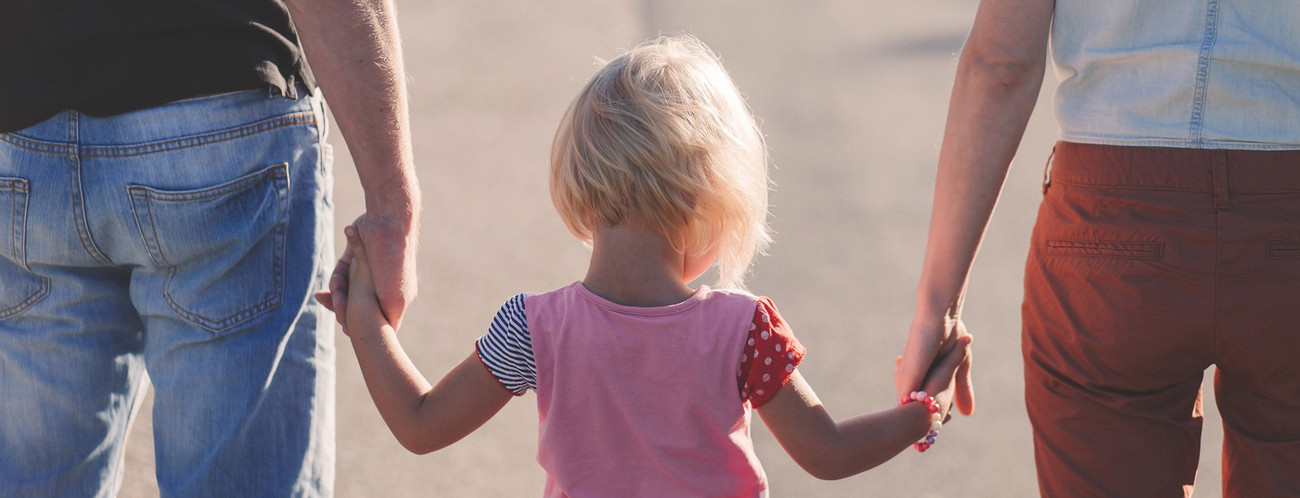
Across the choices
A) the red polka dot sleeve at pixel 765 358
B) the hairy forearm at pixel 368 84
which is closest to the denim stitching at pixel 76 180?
the hairy forearm at pixel 368 84

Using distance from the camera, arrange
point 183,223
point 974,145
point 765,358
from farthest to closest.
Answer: point 974,145
point 183,223
point 765,358

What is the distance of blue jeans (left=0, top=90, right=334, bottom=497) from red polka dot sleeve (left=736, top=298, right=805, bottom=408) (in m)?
0.78

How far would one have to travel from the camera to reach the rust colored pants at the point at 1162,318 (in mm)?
1830

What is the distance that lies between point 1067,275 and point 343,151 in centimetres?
560

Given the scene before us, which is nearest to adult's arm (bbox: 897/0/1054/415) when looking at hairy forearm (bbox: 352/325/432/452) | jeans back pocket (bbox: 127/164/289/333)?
hairy forearm (bbox: 352/325/432/452)

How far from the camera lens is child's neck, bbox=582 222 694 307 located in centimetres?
188

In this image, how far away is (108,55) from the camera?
1864mm

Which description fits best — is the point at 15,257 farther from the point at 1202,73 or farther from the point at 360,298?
the point at 1202,73

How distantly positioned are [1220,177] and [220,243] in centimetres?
155

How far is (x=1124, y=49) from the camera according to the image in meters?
1.92

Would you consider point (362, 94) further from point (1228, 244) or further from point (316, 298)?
point (1228, 244)

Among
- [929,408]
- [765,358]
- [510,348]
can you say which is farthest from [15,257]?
[929,408]

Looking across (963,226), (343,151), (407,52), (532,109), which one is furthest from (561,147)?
(407,52)

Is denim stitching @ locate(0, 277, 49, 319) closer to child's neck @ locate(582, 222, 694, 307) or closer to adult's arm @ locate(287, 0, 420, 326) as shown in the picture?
adult's arm @ locate(287, 0, 420, 326)
